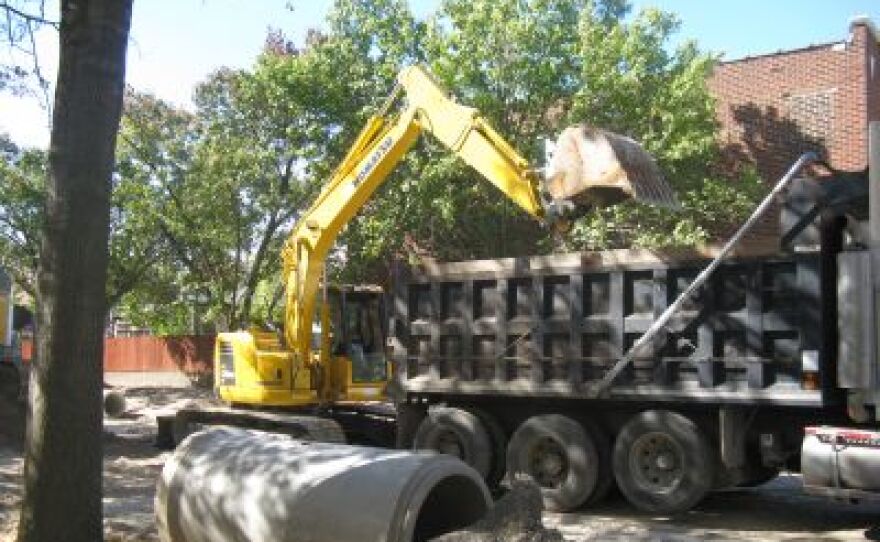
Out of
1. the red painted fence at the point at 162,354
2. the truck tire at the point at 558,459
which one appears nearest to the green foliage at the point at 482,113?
the truck tire at the point at 558,459

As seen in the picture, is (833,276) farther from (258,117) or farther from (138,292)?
(138,292)

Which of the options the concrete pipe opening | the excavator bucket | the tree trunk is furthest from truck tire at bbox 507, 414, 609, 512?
the tree trunk

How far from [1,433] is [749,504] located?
1211cm

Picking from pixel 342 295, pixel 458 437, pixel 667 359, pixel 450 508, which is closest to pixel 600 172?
pixel 667 359

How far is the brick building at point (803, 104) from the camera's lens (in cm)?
2217

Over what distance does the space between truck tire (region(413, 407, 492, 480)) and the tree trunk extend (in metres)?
5.76

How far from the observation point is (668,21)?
65.6 ft

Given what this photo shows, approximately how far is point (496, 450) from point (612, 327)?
224 cm

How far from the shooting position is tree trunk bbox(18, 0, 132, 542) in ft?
21.3

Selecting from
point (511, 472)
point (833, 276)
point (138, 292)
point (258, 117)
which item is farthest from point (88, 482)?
point (138, 292)

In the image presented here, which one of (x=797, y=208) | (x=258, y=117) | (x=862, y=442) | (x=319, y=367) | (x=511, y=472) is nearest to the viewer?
(x=862, y=442)

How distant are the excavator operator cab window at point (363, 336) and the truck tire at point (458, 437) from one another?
2.16 m

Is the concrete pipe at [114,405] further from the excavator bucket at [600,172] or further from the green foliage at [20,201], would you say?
Answer: the excavator bucket at [600,172]

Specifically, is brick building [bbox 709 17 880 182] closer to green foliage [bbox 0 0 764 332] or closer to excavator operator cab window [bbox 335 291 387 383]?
green foliage [bbox 0 0 764 332]
